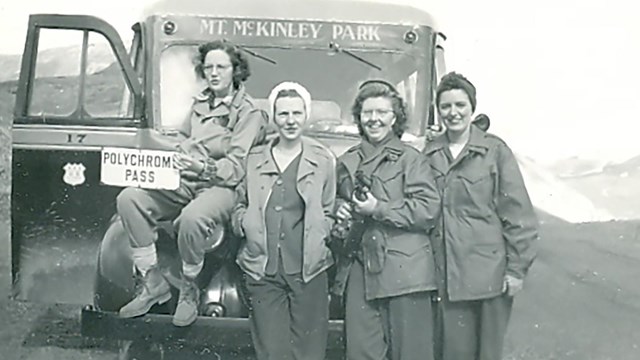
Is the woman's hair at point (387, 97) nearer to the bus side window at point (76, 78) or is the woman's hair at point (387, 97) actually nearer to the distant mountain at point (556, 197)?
the distant mountain at point (556, 197)

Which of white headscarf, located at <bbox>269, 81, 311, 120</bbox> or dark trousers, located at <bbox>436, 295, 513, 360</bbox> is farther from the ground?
white headscarf, located at <bbox>269, 81, 311, 120</bbox>

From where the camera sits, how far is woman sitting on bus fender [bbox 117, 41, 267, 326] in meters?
3.44

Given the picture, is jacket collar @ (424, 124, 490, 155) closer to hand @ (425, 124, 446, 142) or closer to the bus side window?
hand @ (425, 124, 446, 142)

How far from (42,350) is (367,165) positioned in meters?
1.64

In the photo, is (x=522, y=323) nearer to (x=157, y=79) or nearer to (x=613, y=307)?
(x=613, y=307)

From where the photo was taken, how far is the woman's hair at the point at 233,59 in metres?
3.68

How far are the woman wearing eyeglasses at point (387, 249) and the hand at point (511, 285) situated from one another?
0.86 ft

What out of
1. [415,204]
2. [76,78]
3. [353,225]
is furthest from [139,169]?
[415,204]

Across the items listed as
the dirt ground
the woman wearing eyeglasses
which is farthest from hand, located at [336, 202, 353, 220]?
the dirt ground

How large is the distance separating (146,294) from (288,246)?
568 mm

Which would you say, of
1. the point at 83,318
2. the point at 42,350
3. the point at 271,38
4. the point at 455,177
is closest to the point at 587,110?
the point at 455,177

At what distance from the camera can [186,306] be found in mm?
3484

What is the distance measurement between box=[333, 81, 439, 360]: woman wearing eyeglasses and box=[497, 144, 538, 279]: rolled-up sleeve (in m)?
0.25

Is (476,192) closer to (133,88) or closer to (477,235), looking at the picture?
(477,235)
